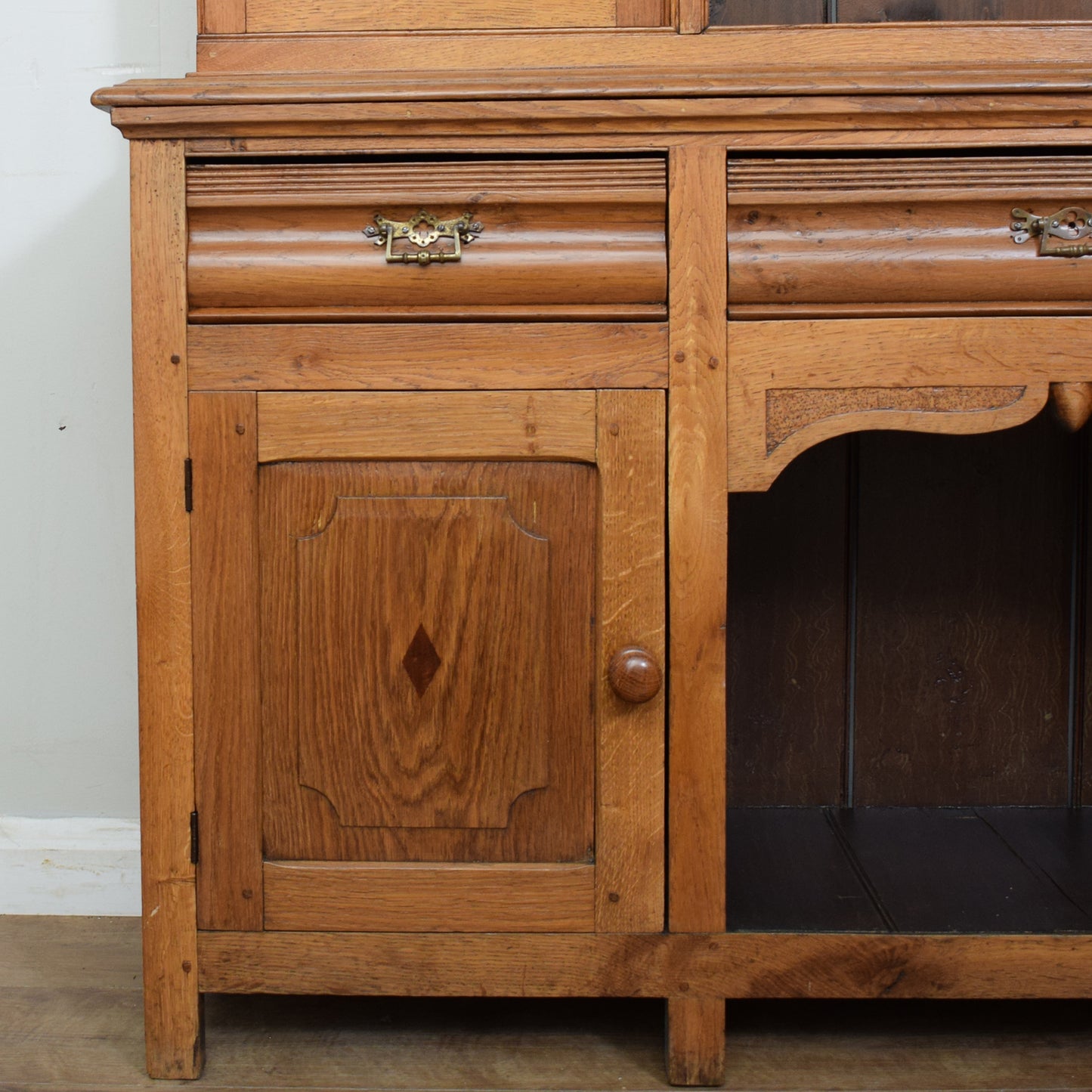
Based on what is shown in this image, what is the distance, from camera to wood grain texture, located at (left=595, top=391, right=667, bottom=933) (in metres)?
1.33

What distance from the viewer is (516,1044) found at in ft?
4.90

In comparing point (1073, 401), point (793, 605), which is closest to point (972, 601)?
point (793, 605)

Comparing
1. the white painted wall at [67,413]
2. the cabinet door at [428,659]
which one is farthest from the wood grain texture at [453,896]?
the white painted wall at [67,413]

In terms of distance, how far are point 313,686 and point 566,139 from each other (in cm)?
74

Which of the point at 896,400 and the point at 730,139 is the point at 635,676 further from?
the point at 730,139

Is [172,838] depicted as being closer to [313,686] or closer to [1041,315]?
[313,686]

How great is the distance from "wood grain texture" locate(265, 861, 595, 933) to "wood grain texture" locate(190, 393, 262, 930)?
57mm

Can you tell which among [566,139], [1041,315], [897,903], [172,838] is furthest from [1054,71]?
[172,838]

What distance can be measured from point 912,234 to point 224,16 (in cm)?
96

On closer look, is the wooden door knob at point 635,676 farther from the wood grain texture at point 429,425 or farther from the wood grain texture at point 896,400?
the wood grain texture at point 896,400

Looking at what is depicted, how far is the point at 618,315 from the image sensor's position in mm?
1319

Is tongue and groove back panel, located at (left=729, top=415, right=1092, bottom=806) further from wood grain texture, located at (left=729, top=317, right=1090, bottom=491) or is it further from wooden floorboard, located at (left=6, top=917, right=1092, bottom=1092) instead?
wood grain texture, located at (left=729, top=317, right=1090, bottom=491)

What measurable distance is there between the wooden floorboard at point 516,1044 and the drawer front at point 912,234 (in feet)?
3.25

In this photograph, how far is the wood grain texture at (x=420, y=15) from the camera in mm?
1462
